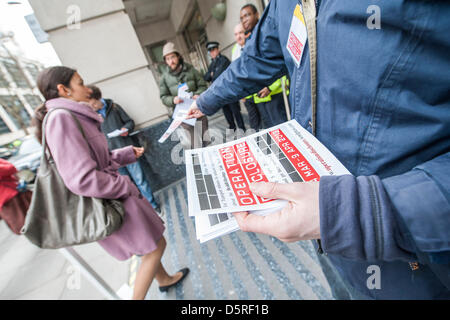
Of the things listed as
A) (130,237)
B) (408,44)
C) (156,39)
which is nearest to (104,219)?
(130,237)

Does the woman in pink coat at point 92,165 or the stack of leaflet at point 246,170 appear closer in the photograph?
the stack of leaflet at point 246,170

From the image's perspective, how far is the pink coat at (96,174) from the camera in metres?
0.97

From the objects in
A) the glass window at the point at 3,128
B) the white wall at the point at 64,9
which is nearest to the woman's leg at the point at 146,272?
the white wall at the point at 64,9

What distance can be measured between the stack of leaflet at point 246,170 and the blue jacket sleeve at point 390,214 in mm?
120

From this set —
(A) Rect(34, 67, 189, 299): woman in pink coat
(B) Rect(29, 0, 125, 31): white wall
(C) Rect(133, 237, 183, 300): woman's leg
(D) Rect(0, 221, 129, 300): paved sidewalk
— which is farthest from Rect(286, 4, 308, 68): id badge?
(B) Rect(29, 0, 125, 31): white wall

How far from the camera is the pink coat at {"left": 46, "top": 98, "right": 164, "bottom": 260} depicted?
0.97m

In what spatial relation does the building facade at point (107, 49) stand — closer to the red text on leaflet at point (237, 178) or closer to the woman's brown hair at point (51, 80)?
the woman's brown hair at point (51, 80)

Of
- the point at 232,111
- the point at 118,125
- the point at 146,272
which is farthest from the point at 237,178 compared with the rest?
the point at 232,111

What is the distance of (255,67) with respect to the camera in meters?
0.84

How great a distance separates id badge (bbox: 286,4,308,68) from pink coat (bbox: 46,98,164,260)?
1067 millimetres

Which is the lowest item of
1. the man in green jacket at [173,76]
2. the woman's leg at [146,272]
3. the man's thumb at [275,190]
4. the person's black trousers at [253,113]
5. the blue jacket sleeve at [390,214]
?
the woman's leg at [146,272]

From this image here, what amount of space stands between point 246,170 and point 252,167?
25 millimetres

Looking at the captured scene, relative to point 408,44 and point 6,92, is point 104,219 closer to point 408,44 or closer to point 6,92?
point 408,44
